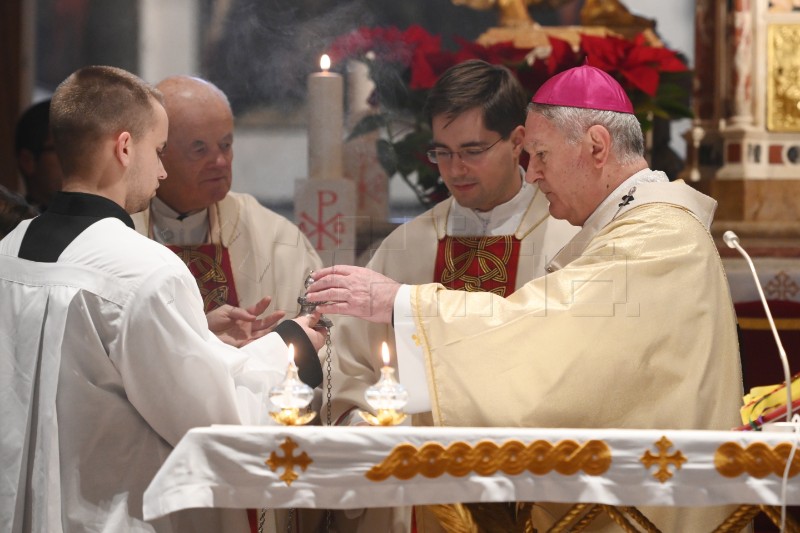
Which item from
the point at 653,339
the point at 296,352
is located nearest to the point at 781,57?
the point at 653,339

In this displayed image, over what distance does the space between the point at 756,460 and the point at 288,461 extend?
41.2 inches

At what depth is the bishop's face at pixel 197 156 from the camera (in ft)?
13.6

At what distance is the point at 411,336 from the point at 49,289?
0.94 meters

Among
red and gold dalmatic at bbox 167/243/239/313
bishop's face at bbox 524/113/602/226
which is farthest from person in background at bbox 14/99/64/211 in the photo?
bishop's face at bbox 524/113/602/226

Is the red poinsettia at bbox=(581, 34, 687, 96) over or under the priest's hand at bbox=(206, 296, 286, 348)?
over

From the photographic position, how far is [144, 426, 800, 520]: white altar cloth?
8.89 ft

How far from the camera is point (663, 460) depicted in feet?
8.95

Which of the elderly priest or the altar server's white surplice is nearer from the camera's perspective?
the altar server's white surplice

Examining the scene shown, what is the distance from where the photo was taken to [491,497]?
2.74m

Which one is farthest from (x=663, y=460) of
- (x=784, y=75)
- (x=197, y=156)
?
(x=784, y=75)

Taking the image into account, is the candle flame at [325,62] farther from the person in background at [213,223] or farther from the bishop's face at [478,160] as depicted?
the bishop's face at [478,160]

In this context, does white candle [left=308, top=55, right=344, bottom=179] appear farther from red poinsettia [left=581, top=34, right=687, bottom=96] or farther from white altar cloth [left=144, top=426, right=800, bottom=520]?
white altar cloth [left=144, top=426, right=800, bottom=520]

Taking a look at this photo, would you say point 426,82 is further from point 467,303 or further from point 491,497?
point 491,497

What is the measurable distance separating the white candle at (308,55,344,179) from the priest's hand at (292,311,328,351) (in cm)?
88
